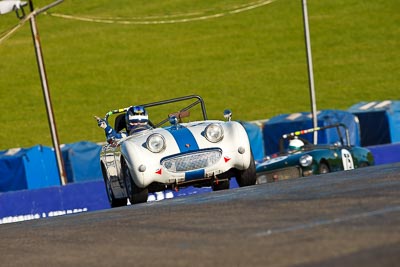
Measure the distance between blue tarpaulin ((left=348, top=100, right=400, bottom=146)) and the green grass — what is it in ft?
43.2

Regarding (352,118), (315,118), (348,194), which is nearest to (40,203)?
(348,194)

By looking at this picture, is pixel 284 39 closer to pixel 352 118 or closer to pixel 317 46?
pixel 317 46

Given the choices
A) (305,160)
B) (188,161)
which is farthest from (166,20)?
(188,161)

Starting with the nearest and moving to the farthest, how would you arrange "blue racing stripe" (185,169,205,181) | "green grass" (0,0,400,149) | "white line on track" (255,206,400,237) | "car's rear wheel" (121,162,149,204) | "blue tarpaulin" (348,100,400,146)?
1. "white line on track" (255,206,400,237)
2. "blue racing stripe" (185,169,205,181)
3. "car's rear wheel" (121,162,149,204)
4. "blue tarpaulin" (348,100,400,146)
5. "green grass" (0,0,400,149)

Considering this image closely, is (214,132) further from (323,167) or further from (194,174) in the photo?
(323,167)

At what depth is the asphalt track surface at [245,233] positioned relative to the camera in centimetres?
629

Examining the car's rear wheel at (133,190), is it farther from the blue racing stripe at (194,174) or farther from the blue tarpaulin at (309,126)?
the blue tarpaulin at (309,126)

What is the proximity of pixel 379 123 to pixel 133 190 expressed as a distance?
68.8ft

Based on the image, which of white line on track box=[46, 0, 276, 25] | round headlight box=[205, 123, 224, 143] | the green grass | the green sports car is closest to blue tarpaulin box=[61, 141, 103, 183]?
the green sports car

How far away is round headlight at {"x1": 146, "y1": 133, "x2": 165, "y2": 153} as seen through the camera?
43.8 feet

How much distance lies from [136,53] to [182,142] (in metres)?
45.0

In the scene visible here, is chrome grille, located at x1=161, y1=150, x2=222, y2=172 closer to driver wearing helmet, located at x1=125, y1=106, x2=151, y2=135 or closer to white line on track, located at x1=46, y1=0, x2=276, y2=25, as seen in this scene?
driver wearing helmet, located at x1=125, y1=106, x2=151, y2=135

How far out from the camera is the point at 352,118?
107 ft

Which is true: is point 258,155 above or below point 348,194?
below
